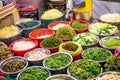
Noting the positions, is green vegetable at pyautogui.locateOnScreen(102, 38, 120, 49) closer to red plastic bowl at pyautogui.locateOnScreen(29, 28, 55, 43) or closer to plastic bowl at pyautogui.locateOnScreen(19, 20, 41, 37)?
red plastic bowl at pyautogui.locateOnScreen(29, 28, 55, 43)

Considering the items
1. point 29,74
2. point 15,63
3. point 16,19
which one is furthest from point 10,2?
point 29,74

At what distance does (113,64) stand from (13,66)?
4.26 feet

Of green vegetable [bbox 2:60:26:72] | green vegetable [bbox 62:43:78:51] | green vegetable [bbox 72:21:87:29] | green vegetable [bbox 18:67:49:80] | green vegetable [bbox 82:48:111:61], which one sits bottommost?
green vegetable [bbox 18:67:49:80]

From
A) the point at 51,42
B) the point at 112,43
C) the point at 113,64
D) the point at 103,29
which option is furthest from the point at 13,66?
the point at 103,29

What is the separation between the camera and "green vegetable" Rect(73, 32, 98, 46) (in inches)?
130

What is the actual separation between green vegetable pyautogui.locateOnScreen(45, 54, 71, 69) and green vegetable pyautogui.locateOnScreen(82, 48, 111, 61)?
0.27 m

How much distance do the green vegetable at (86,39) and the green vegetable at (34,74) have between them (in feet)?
2.71

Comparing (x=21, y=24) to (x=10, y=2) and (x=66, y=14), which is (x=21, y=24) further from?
(x=66, y=14)

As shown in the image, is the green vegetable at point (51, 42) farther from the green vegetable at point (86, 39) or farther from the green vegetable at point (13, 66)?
the green vegetable at point (13, 66)

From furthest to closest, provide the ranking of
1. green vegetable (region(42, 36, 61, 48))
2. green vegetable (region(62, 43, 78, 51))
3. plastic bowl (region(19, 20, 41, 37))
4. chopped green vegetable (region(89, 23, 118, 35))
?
plastic bowl (region(19, 20, 41, 37)) < chopped green vegetable (region(89, 23, 118, 35)) < green vegetable (region(42, 36, 61, 48)) < green vegetable (region(62, 43, 78, 51))

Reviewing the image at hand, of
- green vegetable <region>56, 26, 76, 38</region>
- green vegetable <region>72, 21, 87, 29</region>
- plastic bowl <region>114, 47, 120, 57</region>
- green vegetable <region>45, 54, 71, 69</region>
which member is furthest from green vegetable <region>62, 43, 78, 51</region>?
green vegetable <region>72, 21, 87, 29</region>

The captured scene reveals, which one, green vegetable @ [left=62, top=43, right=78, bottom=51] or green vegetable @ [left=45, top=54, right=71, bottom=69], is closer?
green vegetable @ [left=45, top=54, right=71, bottom=69]

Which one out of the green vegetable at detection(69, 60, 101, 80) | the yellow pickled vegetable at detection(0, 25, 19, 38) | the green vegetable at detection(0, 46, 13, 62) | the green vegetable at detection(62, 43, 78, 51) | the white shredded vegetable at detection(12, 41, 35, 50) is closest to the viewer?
the green vegetable at detection(69, 60, 101, 80)

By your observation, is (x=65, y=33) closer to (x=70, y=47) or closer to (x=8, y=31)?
(x=70, y=47)
